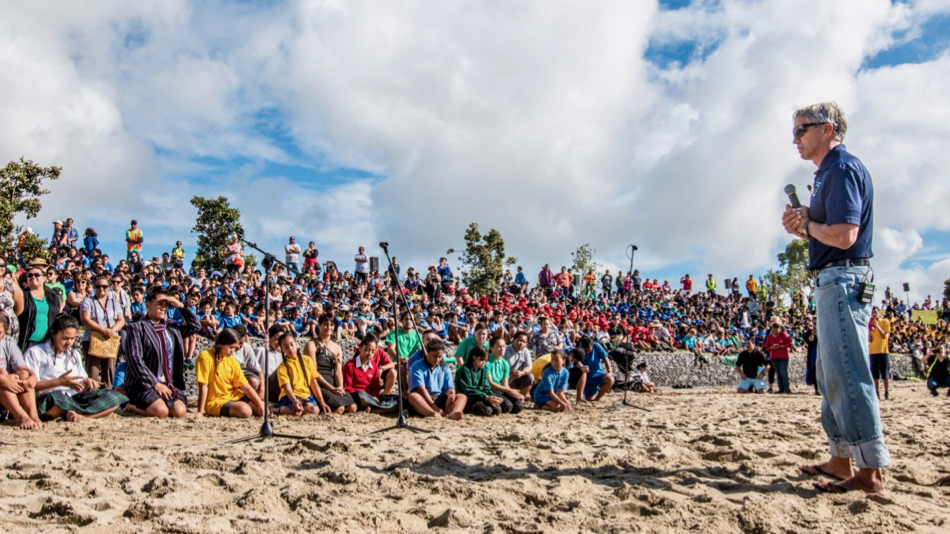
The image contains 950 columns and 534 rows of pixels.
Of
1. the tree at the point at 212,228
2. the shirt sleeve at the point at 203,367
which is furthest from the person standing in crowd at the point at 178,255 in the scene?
the shirt sleeve at the point at 203,367

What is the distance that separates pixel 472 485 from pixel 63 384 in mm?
5545

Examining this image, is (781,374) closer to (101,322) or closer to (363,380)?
(363,380)

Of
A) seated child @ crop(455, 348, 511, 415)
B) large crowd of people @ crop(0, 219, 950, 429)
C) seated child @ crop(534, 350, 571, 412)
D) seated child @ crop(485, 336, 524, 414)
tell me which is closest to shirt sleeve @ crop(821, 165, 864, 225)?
large crowd of people @ crop(0, 219, 950, 429)

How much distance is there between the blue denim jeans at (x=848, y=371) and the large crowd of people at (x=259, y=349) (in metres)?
3.73

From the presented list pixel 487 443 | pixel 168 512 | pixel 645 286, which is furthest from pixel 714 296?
pixel 168 512

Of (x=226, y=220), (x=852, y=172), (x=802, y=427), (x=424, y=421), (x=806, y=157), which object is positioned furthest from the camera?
(x=226, y=220)

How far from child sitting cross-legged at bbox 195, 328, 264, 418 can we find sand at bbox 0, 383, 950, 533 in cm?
221

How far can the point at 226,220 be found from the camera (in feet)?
79.0

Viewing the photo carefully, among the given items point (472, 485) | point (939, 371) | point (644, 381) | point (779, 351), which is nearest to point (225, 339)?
point (472, 485)

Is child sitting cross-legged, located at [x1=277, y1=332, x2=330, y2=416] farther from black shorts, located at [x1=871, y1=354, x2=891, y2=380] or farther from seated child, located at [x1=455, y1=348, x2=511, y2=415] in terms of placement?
black shorts, located at [x1=871, y1=354, x2=891, y2=380]

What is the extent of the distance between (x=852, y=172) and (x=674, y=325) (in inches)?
777

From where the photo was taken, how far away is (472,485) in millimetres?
3791

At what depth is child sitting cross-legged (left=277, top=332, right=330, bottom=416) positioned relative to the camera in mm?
8328

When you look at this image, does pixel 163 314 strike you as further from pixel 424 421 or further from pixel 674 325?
pixel 674 325
